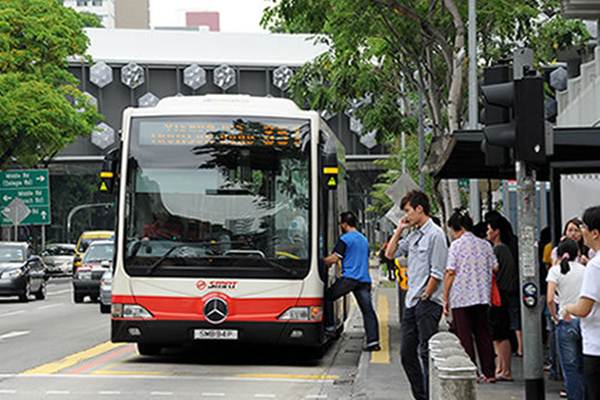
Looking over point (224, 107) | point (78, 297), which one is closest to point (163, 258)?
point (224, 107)

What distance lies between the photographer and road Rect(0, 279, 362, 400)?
46.0 feet

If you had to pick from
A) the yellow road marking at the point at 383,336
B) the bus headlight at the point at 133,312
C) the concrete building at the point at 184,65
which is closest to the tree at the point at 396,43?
the yellow road marking at the point at 383,336

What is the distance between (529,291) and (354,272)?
346 inches

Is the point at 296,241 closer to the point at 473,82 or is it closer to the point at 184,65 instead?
the point at 473,82

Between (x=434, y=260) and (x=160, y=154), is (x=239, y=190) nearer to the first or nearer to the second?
(x=160, y=154)

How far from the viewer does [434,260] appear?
11531 millimetres

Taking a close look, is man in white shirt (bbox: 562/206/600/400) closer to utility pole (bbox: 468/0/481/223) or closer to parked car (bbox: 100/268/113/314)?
utility pole (bbox: 468/0/481/223)

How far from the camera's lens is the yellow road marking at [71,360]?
16067 mm

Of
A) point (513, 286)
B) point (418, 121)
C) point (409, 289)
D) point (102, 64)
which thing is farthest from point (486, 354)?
point (102, 64)

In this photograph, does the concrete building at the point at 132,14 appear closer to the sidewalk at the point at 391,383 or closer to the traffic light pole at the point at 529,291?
the sidewalk at the point at 391,383

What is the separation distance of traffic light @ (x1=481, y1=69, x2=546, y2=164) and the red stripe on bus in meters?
7.11

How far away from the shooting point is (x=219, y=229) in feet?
54.1

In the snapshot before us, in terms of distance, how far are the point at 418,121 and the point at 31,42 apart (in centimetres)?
2188

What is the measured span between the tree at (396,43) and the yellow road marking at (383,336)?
309 cm
